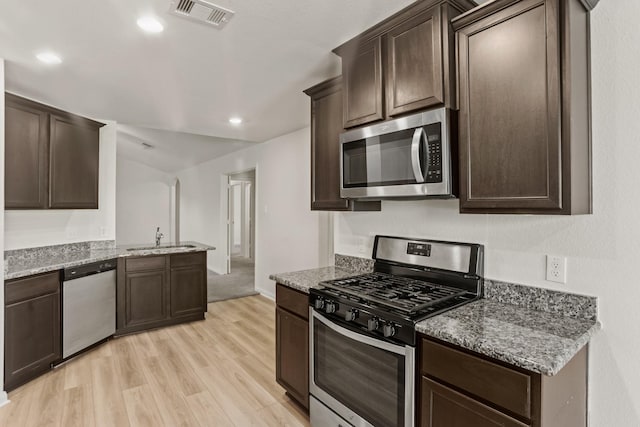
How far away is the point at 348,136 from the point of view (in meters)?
2.19

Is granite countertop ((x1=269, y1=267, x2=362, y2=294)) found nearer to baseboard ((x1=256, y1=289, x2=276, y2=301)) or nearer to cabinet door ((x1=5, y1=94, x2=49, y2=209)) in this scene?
cabinet door ((x1=5, y1=94, x2=49, y2=209))

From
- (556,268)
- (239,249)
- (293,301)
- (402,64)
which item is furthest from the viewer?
(239,249)

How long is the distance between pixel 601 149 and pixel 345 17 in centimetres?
138

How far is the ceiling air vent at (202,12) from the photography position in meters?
1.71

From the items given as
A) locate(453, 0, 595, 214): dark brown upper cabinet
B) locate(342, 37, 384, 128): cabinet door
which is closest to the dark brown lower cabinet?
locate(342, 37, 384, 128): cabinet door

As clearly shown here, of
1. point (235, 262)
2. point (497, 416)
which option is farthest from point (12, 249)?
point (235, 262)

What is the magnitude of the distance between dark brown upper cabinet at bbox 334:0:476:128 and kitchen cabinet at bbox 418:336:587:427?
1174 mm

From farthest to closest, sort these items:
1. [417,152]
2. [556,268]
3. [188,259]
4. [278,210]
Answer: [278,210], [188,259], [417,152], [556,268]

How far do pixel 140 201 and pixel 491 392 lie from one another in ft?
29.4

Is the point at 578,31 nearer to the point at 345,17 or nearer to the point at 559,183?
the point at 559,183

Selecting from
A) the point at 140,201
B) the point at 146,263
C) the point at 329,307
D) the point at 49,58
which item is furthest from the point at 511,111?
the point at 140,201

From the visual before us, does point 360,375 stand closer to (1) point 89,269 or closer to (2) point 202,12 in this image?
(2) point 202,12

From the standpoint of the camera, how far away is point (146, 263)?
3.78 m

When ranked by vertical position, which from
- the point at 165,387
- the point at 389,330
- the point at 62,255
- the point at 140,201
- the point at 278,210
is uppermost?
the point at 140,201
